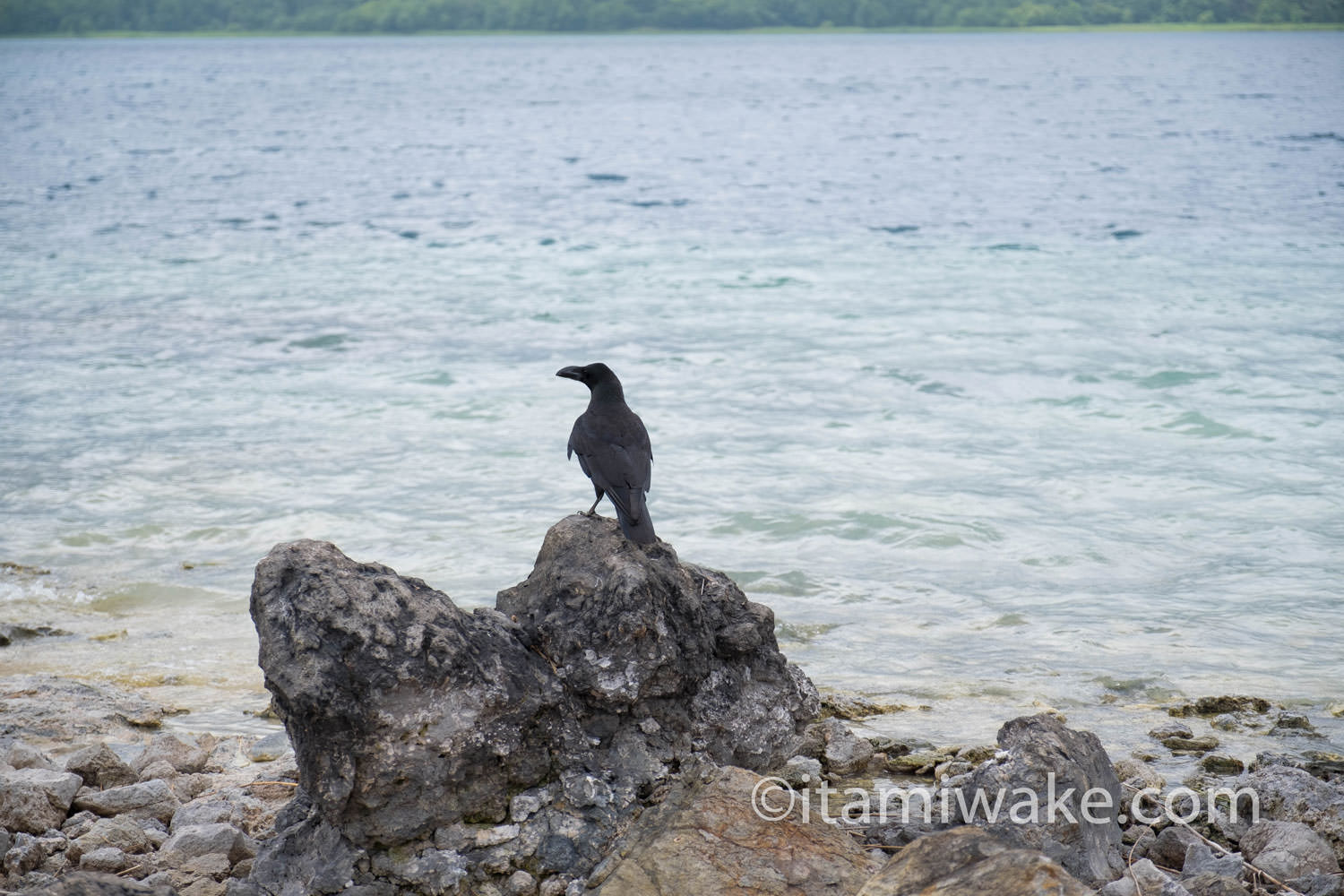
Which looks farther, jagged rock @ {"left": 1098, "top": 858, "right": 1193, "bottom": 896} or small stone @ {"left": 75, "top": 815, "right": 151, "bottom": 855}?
small stone @ {"left": 75, "top": 815, "right": 151, "bottom": 855}

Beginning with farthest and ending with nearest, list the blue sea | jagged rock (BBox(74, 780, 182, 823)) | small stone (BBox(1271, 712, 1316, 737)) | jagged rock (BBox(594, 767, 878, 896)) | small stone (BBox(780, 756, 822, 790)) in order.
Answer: the blue sea
small stone (BBox(1271, 712, 1316, 737))
small stone (BBox(780, 756, 822, 790))
jagged rock (BBox(74, 780, 182, 823))
jagged rock (BBox(594, 767, 878, 896))

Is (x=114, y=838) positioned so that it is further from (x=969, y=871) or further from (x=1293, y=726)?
(x=1293, y=726)

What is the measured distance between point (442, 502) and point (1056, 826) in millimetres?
6842

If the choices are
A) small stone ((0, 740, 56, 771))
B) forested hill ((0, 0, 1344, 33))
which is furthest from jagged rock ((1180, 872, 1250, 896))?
forested hill ((0, 0, 1344, 33))

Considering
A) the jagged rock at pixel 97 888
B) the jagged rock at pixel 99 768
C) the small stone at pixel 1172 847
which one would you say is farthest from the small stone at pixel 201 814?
the small stone at pixel 1172 847

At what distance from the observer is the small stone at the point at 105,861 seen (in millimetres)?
3855

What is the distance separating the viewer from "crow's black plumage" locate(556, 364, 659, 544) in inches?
164

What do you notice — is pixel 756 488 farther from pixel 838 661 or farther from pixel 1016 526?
pixel 838 661

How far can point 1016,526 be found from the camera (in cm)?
911

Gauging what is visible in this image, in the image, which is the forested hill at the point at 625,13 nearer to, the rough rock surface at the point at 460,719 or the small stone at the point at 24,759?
the rough rock surface at the point at 460,719

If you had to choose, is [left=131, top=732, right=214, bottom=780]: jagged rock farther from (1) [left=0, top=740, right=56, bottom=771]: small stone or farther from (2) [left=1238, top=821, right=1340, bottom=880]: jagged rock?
(2) [left=1238, top=821, right=1340, bottom=880]: jagged rock

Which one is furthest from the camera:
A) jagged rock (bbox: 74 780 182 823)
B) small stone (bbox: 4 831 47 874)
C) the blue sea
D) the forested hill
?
the forested hill

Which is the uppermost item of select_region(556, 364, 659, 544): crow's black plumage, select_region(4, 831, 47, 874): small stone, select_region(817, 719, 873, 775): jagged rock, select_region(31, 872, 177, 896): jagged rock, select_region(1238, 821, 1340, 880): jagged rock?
select_region(556, 364, 659, 544): crow's black plumage

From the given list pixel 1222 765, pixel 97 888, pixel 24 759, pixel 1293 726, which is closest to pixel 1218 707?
pixel 1293 726
